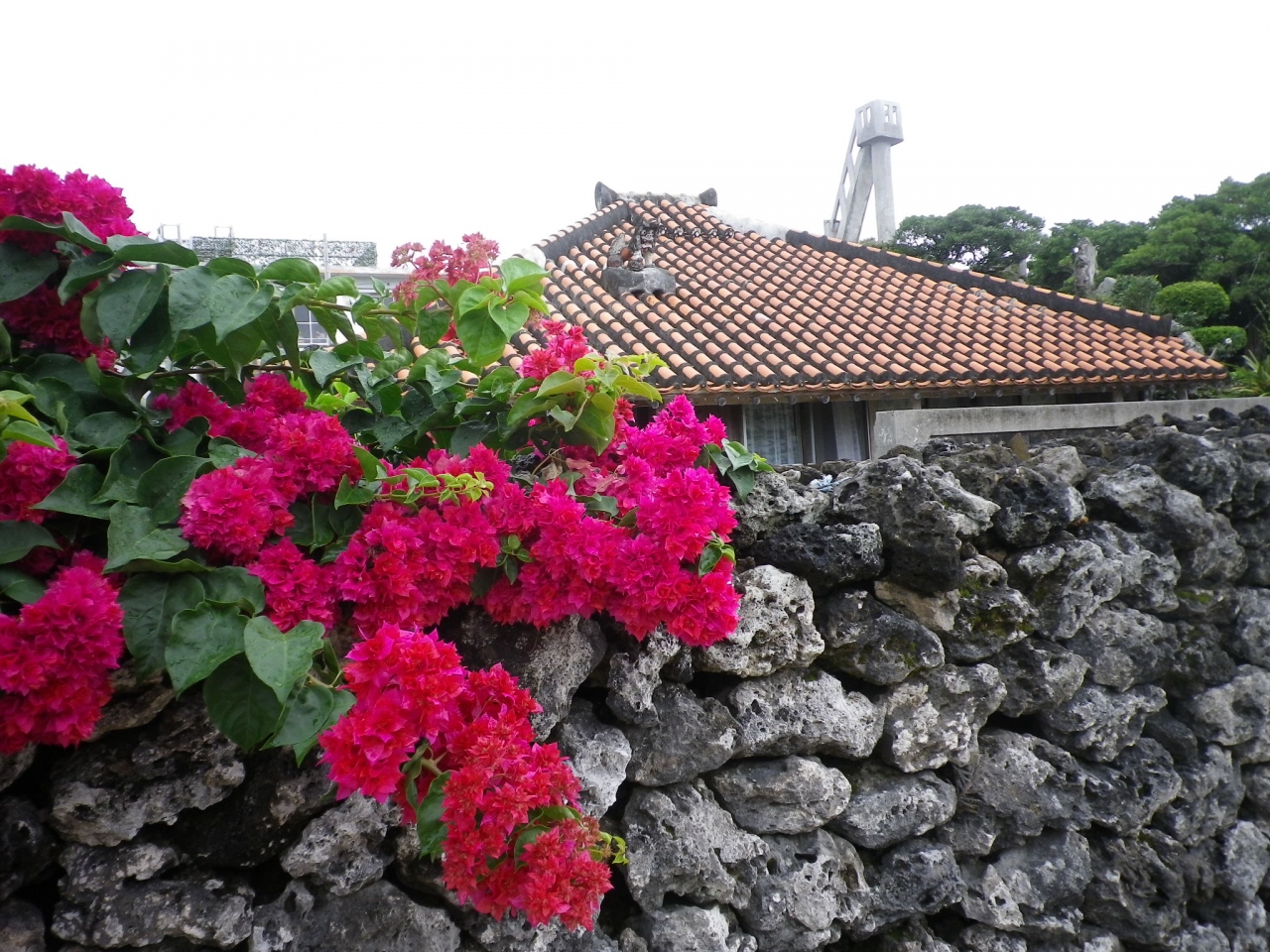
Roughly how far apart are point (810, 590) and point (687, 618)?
0.57 metres

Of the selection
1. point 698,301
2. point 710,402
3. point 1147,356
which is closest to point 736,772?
point 710,402

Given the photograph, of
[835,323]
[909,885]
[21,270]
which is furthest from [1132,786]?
[835,323]

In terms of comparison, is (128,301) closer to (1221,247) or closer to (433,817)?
(433,817)

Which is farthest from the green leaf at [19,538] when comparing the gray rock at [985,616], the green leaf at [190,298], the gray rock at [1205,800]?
the gray rock at [1205,800]

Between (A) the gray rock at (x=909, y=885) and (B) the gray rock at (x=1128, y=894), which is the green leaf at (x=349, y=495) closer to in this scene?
(A) the gray rock at (x=909, y=885)

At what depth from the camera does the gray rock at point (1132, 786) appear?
7.05 feet

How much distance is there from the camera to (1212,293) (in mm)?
18219

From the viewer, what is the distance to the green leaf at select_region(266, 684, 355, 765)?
1082mm

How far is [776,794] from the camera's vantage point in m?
1.73

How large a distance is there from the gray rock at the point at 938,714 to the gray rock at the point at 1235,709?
36.9 inches

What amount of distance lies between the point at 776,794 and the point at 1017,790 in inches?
28.7

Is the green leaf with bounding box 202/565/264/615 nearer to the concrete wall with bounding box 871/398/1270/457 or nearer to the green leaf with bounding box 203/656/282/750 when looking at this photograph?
the green leaf with bounding box 203/656/282/750

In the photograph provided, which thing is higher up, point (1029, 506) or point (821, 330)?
point (821, 330)

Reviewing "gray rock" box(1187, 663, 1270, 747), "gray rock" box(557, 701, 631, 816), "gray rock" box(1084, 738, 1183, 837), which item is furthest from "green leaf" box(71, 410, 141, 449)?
"gray rock" box(1187, 663, 1270, 747)
